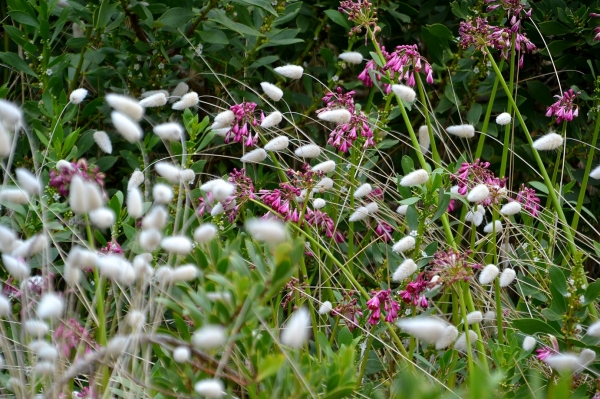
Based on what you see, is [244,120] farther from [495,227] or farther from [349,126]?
[495,227]

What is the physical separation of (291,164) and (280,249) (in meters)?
1.72

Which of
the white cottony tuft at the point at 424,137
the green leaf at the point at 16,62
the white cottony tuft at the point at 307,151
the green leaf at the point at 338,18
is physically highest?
the green leaf at the point at 338,18

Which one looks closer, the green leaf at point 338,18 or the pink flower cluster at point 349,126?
the pink flower cluster at point 349,126

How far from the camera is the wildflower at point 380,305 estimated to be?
144cm

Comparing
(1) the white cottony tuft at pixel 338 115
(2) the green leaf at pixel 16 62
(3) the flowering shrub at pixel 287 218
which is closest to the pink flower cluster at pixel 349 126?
(3) the flowering shrub at pixel 287 218

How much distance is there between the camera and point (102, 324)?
3.99ft

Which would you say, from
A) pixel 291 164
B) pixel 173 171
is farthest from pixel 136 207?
pixel 291 164

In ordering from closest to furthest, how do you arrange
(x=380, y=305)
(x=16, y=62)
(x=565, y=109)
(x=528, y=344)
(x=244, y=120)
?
(x=528, y=344)
(x=380, y=305)
(x=244, y=120)
(x=565, y=109)
(x=16, y=62)

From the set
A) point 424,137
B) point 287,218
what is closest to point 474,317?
point 287,218

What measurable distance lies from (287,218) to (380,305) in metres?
Result: 0.26

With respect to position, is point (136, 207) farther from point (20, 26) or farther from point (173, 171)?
point (20, 26)

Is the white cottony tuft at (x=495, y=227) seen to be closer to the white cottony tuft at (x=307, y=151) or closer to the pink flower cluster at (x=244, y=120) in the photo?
the white cottony tuft at (x=307, y=151)

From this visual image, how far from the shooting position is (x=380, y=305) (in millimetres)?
1458

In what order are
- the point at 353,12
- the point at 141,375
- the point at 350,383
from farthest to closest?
the point at 353,12, the point at 141,375, the point at 350,383
